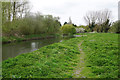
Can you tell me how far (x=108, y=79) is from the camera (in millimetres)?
4742

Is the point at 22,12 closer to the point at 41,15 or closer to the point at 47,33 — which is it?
the point at 41,15

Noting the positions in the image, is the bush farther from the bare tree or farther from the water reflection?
the water reflection

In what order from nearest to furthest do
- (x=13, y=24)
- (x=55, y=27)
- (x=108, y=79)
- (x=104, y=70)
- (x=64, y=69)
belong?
(x=108, y=79), (x=104, y=70), (x=64, y=69), (x=13, y=24), (x=55, y=27)

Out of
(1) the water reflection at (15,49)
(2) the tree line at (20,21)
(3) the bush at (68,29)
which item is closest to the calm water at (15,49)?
(1) the water reflection at (15,49)

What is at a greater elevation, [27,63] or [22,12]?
[22,12]

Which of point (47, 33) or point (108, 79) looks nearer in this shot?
point (108, 79)

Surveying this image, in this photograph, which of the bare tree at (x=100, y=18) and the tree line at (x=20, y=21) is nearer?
the tree line at (x=20, y=21)

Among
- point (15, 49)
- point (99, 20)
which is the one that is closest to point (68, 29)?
point (99, 20)

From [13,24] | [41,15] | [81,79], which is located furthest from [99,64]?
[41,15]

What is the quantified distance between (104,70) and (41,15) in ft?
153

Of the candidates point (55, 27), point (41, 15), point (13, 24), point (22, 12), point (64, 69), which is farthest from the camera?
point (55, 27)

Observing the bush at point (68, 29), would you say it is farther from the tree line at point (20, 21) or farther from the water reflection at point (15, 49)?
the water reflection at point (15, 49)

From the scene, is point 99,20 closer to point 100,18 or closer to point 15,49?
point 100,18

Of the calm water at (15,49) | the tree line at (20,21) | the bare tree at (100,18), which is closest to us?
the calm water at (15,49)
